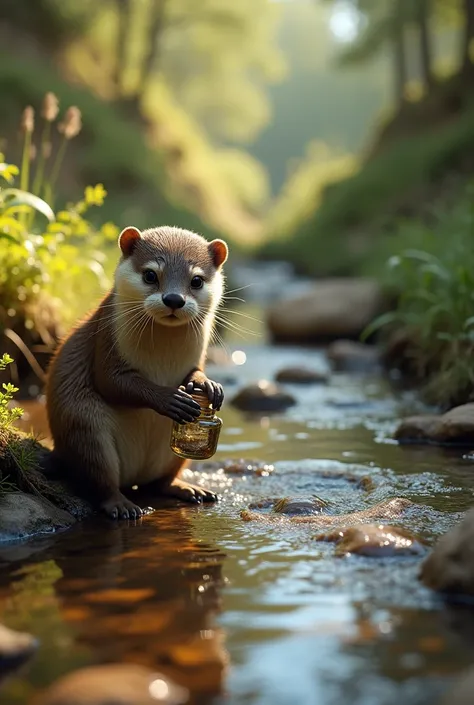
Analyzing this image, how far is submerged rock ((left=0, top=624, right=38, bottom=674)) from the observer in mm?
3029

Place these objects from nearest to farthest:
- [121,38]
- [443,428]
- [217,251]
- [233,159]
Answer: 1. [217,251]
2. [443,428]
3. [121,38]
4. [233,159]

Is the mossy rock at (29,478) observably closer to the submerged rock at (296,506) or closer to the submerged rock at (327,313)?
the submerged rock at (296,506)

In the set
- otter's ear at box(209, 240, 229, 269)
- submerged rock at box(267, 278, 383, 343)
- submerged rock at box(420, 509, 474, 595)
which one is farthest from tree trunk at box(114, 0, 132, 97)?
submerged rock at box(420, 509, 474, 595)

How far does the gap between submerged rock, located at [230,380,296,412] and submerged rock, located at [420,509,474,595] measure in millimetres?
→ 4756

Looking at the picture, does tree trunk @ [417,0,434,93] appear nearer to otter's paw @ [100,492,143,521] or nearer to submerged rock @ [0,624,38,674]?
otter's paw @ [100,492,143,521]

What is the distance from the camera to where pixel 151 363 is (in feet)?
16.8

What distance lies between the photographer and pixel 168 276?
4.97 meters

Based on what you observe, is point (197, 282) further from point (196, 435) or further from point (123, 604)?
point (123, 604)

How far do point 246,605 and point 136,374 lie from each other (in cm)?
176

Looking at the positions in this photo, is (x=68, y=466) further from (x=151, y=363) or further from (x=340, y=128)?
(x=340, y=128)

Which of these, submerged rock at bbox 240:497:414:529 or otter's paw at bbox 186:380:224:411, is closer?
submerged rock at bbox 240:497:414:529

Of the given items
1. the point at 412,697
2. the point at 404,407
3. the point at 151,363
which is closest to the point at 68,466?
the point at 151,363

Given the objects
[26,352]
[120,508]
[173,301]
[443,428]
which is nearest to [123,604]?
[120,508]

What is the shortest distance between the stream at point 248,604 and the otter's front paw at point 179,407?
0.50 meters
